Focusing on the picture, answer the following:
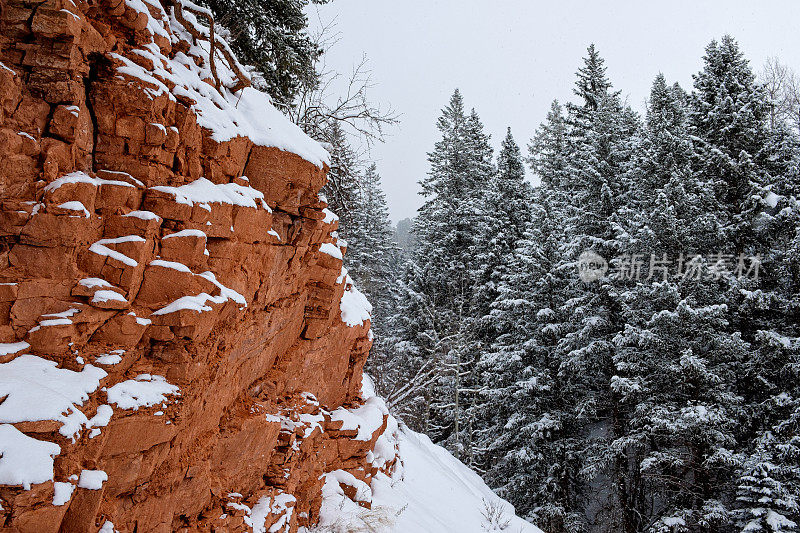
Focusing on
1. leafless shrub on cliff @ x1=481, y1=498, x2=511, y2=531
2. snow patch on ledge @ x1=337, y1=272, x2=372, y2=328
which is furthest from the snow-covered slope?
snow patch on ledge @ x1=337, y1=272, x2=372, y2=328

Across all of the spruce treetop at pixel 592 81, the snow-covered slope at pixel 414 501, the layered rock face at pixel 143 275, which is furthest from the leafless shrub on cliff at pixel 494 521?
the spruce treetop at pixel 592 81

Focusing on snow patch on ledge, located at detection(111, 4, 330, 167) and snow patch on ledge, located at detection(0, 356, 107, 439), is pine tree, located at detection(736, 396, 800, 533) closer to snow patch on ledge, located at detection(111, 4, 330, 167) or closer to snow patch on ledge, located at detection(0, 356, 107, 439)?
snow patch on ledge, located at detection(111, 4, 330, 167)

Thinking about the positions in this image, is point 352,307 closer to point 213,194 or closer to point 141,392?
point 213,194

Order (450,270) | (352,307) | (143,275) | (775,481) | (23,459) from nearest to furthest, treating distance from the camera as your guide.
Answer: (23,459), (143,275), (352,307), (775,481), (450,270)

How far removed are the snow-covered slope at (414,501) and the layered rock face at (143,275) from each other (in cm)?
59

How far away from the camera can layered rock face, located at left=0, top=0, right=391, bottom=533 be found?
119 inches

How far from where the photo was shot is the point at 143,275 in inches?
148

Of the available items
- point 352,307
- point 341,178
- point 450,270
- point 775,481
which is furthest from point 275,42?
point 450,270

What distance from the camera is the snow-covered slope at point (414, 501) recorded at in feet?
20.2

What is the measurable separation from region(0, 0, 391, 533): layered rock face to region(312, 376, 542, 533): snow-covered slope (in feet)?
1.92

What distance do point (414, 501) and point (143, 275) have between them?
20.5 feet

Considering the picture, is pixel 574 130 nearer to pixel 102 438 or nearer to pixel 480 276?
pixel 480 276

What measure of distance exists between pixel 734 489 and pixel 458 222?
16.3 m

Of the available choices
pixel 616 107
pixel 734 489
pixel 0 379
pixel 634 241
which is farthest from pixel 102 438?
pixel 616 107
